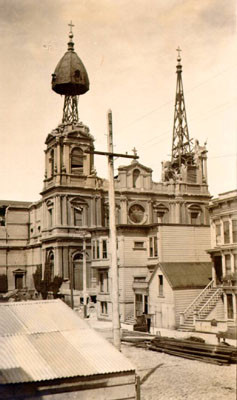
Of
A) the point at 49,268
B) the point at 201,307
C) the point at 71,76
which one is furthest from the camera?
the point at 71,76

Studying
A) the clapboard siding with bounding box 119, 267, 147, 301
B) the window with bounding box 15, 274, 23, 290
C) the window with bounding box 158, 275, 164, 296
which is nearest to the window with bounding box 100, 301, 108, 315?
the clapboard siding with bounding box 119, 267, 147, 301

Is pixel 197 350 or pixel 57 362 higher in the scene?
pixel 57 362

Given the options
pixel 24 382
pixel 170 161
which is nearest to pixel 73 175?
pixel 170 161

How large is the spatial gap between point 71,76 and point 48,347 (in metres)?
49.1

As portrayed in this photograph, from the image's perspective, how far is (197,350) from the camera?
23172 mm

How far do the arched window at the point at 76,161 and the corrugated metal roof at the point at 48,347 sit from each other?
41.0 m

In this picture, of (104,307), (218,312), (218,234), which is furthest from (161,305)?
(104,307)

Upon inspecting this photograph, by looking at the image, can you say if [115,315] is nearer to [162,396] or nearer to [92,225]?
[162,396]

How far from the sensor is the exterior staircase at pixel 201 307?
33.3 metres

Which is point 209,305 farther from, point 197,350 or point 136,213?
point 136,213

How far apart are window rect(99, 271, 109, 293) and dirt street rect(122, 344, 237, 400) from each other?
18.3m

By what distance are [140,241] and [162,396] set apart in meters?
25.6

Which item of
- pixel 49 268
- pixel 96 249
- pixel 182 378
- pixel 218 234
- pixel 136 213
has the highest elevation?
pixel 136 213

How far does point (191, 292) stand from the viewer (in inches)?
1420
